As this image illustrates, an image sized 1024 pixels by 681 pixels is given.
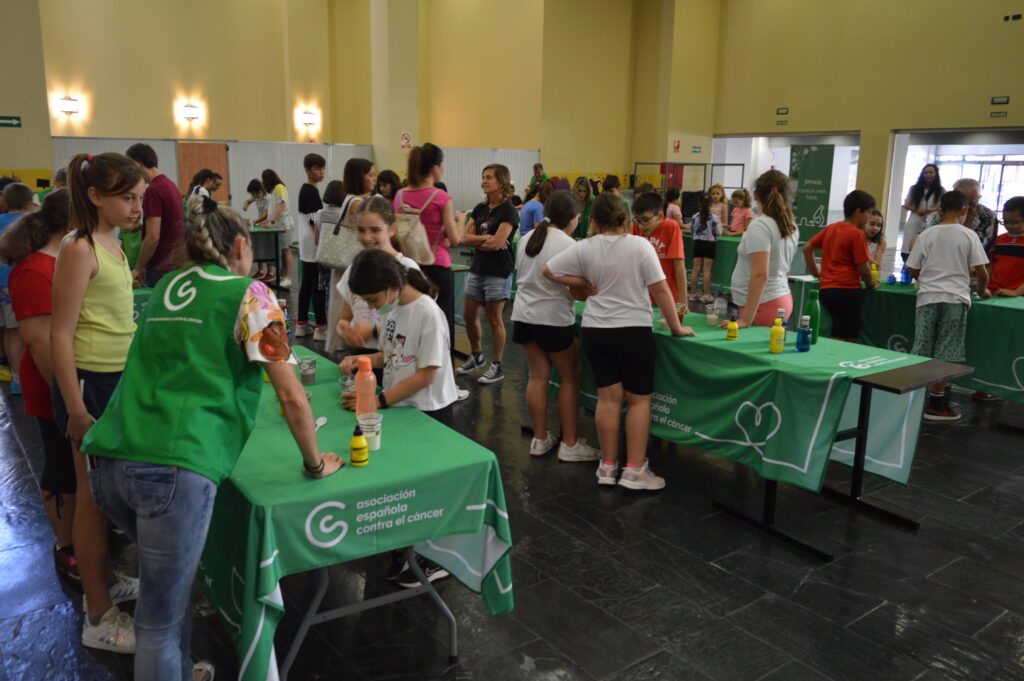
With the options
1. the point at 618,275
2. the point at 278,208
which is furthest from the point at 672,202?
the point at 618,275

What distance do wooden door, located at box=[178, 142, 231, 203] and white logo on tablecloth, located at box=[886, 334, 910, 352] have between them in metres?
8.26

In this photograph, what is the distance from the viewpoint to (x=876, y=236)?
22.2 feet

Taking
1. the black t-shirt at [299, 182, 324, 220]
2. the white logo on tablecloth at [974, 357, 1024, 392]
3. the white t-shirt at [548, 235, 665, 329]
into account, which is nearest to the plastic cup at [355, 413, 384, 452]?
the white t-shirt at [548, 235, 665, 329]

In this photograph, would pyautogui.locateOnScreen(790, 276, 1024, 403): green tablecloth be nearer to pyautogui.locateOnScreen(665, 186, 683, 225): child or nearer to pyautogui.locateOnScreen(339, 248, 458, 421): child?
pyautogui.locateOnScreen(665, 186, 683, 225): child

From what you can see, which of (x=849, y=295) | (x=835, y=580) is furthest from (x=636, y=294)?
(x=849, y=295)

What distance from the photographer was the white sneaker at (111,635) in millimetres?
2502

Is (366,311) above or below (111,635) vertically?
above

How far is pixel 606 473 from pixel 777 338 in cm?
107

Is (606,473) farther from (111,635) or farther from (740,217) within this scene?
(740,217)

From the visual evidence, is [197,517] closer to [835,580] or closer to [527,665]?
[527,665]

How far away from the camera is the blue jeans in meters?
1.76

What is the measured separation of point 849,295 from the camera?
5.04 meters

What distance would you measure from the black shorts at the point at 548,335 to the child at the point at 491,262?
1193 millimetres

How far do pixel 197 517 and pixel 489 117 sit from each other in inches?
524
